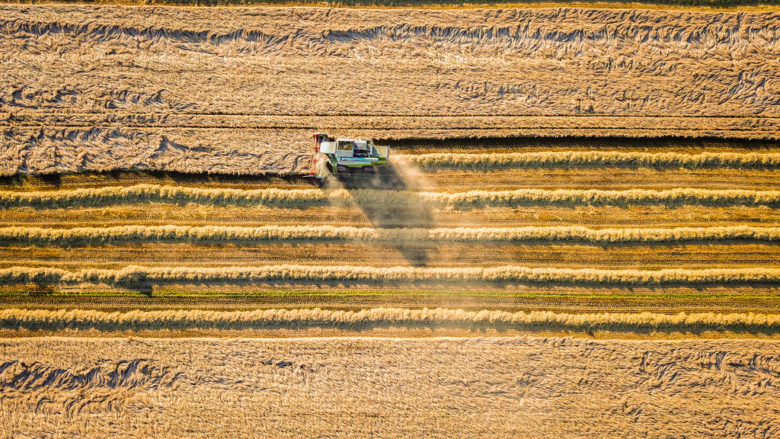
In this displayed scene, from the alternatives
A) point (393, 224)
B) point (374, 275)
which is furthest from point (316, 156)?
point (374, 275)

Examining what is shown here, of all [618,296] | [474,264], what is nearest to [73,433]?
[474,264]

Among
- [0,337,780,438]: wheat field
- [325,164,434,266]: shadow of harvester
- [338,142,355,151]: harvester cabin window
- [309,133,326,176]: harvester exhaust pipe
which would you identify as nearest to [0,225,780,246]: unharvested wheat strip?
[325,164,434,266]: shadow of harvester

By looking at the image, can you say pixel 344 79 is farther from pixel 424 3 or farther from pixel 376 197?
pixel 376 197

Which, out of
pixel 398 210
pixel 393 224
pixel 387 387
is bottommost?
pixel 387 387

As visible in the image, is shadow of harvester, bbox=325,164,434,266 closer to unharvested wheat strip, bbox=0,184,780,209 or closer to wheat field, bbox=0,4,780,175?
unharvested wheat strip, bbox=0,184,780,209

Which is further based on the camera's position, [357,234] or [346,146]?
[357,234]

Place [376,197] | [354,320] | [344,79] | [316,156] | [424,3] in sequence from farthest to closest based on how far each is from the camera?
[424,3] → [344,79] → [376,197] → [316,156] → [354,320]

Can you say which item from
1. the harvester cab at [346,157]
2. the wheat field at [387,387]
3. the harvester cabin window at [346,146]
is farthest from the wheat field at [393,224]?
the harvester cabin window at [346,146]
